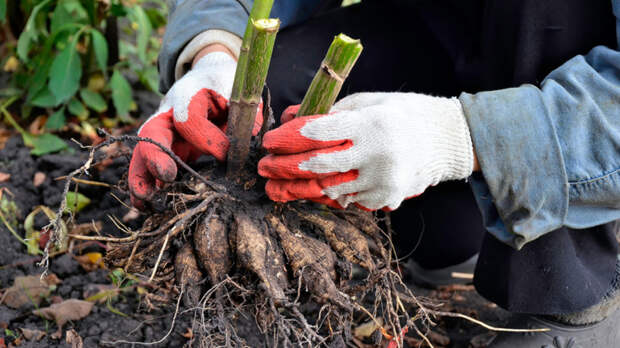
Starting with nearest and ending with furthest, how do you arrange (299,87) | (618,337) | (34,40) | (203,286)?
(203,286) → (618,337) → (299,87) → (34,40)

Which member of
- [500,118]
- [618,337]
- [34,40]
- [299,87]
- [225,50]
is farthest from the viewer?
[34,40]

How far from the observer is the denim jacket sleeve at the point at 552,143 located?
43.1 inches

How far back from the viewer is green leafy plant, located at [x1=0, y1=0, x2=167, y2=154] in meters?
1.89

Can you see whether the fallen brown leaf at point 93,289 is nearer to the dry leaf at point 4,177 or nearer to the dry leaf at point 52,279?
the dry leaf at point 52,279

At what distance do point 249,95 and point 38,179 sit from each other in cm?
109

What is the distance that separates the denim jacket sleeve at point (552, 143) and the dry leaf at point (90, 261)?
119 centimetres

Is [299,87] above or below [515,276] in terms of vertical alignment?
above

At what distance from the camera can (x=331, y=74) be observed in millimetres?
1050

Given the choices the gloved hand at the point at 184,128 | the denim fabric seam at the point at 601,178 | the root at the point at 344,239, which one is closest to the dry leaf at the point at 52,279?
the gloved hand at the point at 184,128

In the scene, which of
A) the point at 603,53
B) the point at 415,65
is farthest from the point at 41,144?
the point at 603,53

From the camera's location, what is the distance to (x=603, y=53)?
1.14 metres

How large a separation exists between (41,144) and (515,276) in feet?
5.54

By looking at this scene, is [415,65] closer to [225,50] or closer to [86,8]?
[225,50]

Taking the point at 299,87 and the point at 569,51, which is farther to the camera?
the point at 299,87
